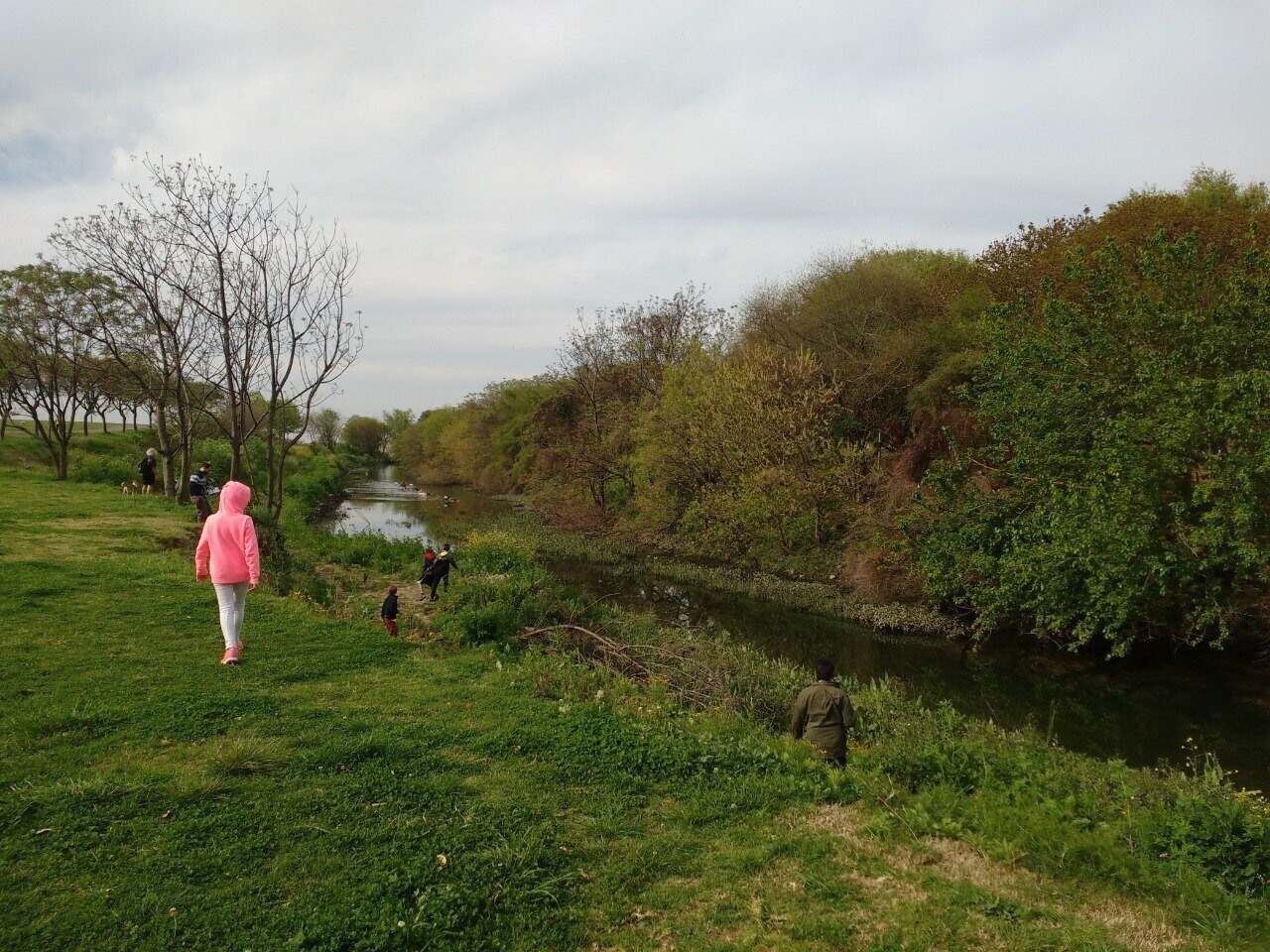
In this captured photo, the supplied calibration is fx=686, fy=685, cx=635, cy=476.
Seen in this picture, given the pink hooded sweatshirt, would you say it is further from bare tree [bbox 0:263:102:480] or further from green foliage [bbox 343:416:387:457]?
green foliage [bbox 343:416:387:457]

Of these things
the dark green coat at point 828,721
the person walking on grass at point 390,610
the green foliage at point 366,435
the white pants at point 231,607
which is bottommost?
the dark green coat at point 828,721

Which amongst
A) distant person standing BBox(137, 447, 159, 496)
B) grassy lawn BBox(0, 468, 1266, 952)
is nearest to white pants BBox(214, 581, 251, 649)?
grassy lawn BBox(0, 468, 1266, 952)

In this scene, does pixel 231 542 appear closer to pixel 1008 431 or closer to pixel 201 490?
pixel 201 490

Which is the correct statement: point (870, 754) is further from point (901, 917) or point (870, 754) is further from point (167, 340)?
point (167, 340)

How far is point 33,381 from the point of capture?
1181 inches

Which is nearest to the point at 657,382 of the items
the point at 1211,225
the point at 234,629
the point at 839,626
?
the point at 839,626

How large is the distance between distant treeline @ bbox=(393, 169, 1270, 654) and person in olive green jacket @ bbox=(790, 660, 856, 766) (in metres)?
8.82

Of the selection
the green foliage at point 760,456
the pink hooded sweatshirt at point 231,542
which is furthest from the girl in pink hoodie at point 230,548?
the green foliage at point 760,456

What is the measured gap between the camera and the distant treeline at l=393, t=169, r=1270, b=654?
13.0 metres

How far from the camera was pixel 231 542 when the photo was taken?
758 centimetres

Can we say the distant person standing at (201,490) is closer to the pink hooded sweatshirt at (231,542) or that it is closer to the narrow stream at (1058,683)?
the narrow stream at (1058,683)

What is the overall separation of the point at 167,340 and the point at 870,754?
2431 centimetres

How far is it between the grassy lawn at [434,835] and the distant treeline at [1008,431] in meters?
10.4

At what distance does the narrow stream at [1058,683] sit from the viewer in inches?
450
